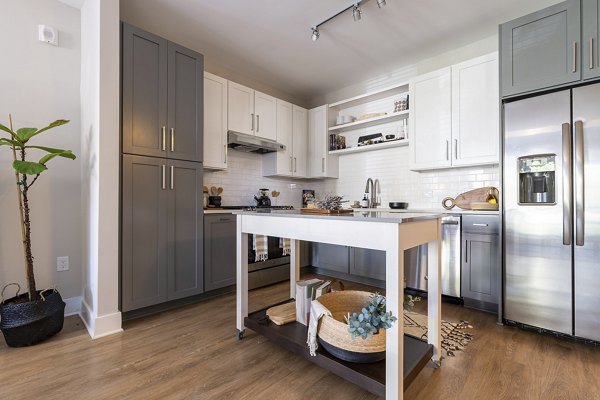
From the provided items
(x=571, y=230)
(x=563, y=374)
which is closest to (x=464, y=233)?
(x=571, y=230)

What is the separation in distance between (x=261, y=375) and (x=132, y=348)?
99cm

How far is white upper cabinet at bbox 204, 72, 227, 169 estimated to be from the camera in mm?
3179

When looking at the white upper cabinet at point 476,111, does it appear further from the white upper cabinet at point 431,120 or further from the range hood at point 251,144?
the range hood at point 251,144

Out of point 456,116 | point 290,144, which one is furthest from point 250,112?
point 456,116

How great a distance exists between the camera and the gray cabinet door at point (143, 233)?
7.63 ft

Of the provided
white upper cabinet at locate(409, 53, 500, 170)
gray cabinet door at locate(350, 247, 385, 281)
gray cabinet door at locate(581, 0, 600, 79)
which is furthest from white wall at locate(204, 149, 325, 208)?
gray cabinet door at locate(581, 0, 600, 79)

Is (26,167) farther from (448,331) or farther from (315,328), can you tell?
(448,331)

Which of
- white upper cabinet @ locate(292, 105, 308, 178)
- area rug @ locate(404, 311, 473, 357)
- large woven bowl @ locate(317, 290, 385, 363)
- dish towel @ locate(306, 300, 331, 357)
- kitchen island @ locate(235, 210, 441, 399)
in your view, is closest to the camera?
kitchen island @ locate(235, 210, 441, 399)

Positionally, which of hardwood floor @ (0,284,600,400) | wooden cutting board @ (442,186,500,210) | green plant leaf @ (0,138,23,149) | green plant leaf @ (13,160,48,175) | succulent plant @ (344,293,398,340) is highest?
Answer: green plant leaf @ (0,138,23,149)

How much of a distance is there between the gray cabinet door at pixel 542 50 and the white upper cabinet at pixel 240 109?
2.68 meters

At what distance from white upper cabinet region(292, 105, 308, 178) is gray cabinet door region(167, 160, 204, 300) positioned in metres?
1.79

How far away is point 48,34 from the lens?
244cm

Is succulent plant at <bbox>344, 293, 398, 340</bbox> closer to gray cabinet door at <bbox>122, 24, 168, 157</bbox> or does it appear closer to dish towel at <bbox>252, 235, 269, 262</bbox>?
dish towel at <bbox>252, 235, 269, 262</bbox>

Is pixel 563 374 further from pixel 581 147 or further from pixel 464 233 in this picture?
pixel 581 147
